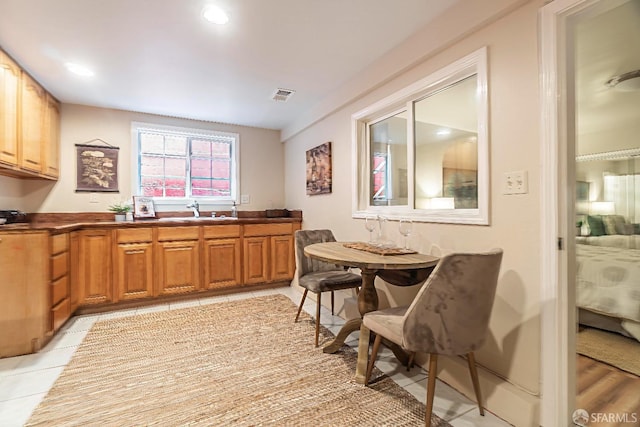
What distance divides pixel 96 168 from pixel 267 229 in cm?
217

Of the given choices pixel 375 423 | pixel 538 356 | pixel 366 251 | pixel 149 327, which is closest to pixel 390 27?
pixel 366 251

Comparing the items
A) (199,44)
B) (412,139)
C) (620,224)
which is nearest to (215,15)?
(199,44)

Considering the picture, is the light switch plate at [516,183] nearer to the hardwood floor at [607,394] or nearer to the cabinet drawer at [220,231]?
the hardwood floor at [607,394]

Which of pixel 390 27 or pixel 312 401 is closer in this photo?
pixel 312 401

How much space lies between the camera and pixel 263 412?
1523mm

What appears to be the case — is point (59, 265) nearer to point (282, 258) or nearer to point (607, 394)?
point (282, 258)

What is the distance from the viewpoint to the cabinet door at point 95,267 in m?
2.96

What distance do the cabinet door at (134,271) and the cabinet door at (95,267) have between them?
0.29ft

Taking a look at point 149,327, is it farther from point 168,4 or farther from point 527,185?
point 527,185

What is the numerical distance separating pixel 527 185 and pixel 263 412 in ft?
5.91

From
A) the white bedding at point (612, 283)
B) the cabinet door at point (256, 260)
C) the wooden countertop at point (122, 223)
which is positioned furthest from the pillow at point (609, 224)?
the cabinet door at point (256, 260)

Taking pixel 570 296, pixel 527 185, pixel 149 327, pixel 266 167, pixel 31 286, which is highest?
pixel 266 167

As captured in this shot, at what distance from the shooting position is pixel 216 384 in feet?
5.85

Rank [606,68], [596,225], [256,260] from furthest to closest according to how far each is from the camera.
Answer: [256,260] < [596,225] < [606,68]
